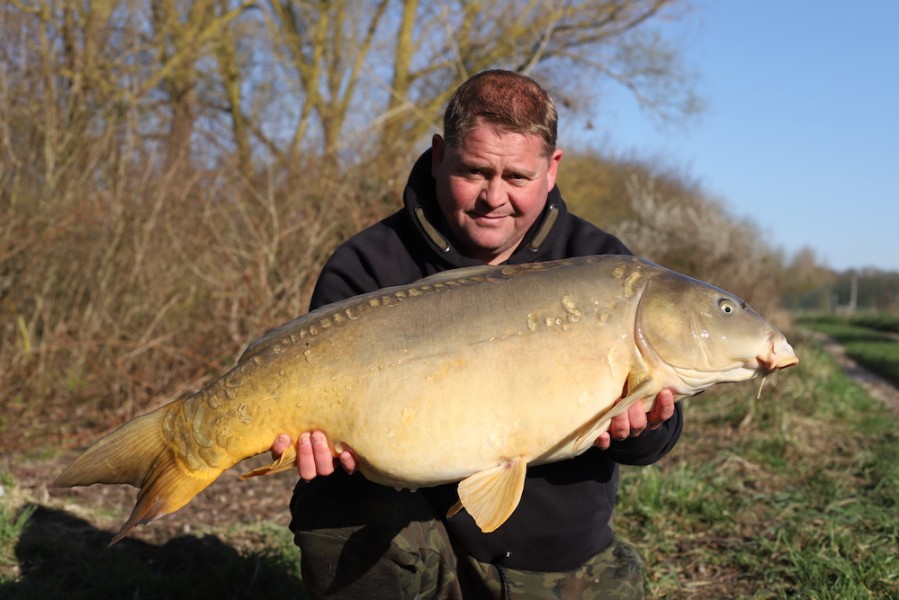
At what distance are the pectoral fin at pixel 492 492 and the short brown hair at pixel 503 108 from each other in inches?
37.7

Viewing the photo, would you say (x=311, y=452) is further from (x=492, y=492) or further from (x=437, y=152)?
(x=437, y=152)

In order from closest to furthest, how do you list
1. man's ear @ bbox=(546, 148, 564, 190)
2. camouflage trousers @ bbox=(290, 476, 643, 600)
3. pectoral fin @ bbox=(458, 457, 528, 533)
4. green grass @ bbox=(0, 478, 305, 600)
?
pectoral fin @ bbox=(458, 457, 528, 533)
camouflage trousers @ bbox=(290, 476, 643, 600)
man's ear @ bbox=(546, 148, 564, 190)
green grass @ bbox=(0, 478, 305, 600)

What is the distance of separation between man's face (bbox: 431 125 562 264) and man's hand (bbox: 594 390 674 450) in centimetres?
71

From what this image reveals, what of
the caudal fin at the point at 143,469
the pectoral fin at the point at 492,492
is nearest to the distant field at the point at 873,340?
the pectoral fin at the point at 492,492

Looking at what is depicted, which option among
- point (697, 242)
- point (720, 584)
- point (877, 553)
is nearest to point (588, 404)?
point (720, 584)

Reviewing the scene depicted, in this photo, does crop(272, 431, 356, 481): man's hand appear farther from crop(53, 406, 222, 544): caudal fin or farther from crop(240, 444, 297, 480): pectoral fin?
crop(53, 406, 222, 544): caudal fin

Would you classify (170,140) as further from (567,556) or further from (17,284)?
(567,556)

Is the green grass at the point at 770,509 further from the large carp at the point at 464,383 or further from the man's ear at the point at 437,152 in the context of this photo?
the man's ear at the point at 437,152

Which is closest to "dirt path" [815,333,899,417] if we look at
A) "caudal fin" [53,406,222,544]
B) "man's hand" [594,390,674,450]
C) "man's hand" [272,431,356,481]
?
"man's hand" [594,390,674,450]

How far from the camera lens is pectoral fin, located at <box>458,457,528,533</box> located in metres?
2.04

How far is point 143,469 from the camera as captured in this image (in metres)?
2.12

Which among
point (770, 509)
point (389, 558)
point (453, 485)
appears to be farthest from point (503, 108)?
point (770, 509)

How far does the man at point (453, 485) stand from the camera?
2477 millimetres

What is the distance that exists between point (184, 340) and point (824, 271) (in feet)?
144
